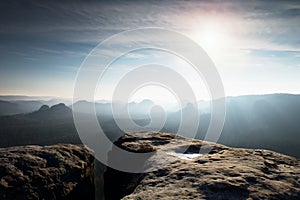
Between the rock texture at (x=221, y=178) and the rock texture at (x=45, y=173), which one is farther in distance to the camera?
the rock texture at (x=45, y=173)

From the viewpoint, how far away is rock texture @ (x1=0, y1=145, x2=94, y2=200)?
1036cm

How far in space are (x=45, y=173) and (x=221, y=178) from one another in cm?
921

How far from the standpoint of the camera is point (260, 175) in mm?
10234

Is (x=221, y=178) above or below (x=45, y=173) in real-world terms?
above

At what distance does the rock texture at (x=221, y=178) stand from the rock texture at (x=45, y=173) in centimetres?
268

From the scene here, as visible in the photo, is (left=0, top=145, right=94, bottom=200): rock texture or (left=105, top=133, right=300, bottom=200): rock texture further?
(left=0, top=145, right=94, bottom=200): rock texture

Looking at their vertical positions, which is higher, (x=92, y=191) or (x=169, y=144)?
(x=169, y=144)

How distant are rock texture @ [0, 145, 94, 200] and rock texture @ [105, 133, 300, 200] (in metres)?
2.68

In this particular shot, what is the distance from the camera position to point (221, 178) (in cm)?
976

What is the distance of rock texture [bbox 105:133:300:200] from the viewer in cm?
865

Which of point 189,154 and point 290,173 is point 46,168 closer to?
point 189,154

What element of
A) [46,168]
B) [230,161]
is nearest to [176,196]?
[230,161]

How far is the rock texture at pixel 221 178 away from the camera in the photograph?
340 inches

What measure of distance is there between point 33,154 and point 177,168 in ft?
27.6
